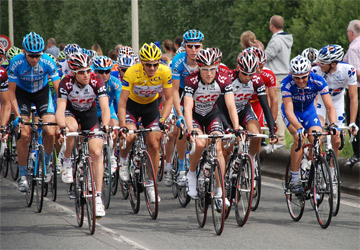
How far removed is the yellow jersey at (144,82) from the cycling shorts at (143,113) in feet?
0.26

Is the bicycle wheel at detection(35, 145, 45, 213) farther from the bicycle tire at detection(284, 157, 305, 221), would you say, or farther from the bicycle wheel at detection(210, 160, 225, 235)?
the bicycle tire at detection(284, 157, 305, 221)

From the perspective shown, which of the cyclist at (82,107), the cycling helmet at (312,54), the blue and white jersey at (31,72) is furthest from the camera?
the cycling helmet at (312,54)

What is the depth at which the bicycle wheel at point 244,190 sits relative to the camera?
28.8 ft

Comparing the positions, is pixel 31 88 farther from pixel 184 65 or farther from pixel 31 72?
pixel 184 65

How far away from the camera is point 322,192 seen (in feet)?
28.6

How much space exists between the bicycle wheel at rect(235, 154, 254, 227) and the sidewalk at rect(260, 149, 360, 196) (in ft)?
9.14

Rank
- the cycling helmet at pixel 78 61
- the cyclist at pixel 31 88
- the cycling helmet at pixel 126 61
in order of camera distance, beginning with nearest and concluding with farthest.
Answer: the cycling helmet at pixel 78 61 → the cyclist at pixel 31 88 → the cycling helmet at pixel 126 61

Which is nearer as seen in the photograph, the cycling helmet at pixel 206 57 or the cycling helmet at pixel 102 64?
the cycling helmet at pixel 206 57

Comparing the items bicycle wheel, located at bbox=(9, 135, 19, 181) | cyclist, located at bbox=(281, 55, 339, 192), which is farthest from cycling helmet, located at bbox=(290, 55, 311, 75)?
bicycle wheel, located at bbox=(9, 135, 19, 181)

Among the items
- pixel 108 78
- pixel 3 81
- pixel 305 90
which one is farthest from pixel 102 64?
pixel 305 90

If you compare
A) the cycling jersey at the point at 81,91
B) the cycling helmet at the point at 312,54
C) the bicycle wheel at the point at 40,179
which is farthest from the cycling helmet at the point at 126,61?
the cycling helmet at the point at 312,54

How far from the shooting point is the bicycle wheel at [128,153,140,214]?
9938mm

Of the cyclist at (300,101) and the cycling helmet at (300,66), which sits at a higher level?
the cycling helmet at (300,66)

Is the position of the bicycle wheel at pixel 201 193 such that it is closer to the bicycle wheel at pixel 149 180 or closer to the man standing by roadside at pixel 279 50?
the bicycle wheel at pixel 149 180
